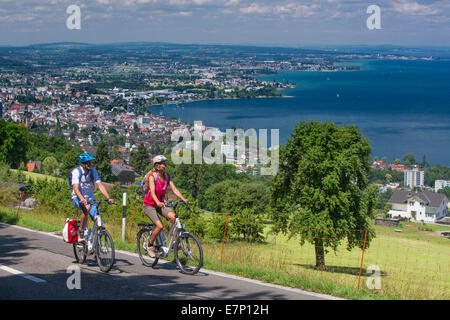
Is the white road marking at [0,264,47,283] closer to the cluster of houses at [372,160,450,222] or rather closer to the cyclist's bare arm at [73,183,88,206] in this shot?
the cyclist's bare arm at [73,183,88,206]

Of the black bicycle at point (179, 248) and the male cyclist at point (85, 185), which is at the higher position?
the male cyclist at point (85, 185)

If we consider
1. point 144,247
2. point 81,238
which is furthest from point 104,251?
point 144,247

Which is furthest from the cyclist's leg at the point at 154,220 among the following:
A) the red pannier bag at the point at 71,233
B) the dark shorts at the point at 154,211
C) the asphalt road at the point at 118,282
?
the red pannier bag at the point at 71,233

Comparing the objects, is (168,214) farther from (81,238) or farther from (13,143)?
(13,143)

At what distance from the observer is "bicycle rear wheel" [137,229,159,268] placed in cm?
859

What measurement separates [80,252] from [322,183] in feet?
58.3

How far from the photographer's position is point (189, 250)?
8125mm

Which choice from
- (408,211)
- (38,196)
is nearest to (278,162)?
(38,196)

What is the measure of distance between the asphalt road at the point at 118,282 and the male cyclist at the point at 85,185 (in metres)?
0.77

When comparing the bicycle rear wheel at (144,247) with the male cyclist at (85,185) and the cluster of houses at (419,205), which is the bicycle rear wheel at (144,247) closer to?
the male cyclist at (85,185)

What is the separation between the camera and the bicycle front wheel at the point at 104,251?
314 inches
